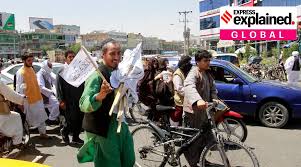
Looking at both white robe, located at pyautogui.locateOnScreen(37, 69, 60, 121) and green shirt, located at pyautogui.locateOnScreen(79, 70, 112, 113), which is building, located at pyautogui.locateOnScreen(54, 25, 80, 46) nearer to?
white robe, located at pyautogui.locateOnScreen(37, 69, 60, 121)

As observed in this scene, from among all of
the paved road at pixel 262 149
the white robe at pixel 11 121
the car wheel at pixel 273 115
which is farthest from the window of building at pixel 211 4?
the white robe at pixel 11 121

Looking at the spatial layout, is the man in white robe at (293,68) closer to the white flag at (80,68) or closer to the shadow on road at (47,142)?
the shadow on road at (47,142)

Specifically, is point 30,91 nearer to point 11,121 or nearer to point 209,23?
point 11,121

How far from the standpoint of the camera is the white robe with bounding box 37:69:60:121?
26.8ft

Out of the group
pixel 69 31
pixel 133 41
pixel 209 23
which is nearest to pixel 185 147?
pixel 209 23

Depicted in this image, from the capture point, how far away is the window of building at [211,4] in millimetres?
81500

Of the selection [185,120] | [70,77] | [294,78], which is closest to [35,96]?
[185,120]

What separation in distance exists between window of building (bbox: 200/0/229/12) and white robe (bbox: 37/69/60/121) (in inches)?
2953

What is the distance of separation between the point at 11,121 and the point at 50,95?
7.17 feet

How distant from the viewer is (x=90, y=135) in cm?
383

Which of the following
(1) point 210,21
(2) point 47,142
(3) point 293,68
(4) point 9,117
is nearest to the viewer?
(4) point 9,117

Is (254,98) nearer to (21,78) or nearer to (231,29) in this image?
(21,78)

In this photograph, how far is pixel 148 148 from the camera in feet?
17.5

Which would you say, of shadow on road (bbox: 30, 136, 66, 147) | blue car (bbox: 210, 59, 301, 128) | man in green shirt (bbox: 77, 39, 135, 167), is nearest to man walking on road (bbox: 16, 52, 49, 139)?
shadow on road (bbox: 30, 136, 66, 147)
